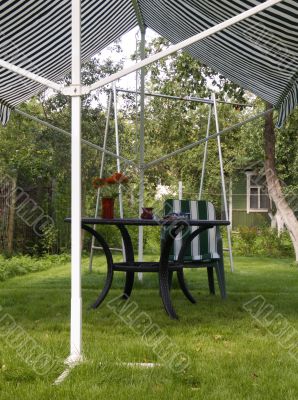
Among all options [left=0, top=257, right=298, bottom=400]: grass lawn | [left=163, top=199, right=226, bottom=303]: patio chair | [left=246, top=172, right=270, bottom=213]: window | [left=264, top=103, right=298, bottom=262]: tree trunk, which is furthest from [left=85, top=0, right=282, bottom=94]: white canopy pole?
[left=246, top=172, right=270, bottom=213]: window

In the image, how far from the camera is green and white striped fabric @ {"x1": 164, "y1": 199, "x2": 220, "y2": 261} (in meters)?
6.07

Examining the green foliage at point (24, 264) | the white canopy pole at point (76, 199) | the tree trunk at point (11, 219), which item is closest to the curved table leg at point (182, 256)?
the white canopy pole at point (76, 199)

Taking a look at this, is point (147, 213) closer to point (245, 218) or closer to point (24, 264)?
point (24, 264)

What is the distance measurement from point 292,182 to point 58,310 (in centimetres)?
1447

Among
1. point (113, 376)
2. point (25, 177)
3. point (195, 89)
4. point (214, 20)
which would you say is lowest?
point (113, 376)

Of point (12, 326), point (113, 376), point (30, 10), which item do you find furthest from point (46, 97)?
point (113, 376)

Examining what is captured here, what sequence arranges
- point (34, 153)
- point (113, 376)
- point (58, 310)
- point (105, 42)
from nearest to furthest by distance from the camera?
1. point (113, 376)
2. point (58, 310)
3. point (105, 42)
4. point (34, 153)

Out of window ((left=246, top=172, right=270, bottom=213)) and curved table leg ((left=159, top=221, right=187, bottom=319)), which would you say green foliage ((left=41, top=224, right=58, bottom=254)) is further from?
window ((left=246, top=172, right=270, bottom=213))

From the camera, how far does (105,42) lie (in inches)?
262

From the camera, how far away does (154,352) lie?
3443 millimetres

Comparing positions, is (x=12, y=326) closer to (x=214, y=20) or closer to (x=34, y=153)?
(x=214, y=20)

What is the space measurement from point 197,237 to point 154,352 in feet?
9.62

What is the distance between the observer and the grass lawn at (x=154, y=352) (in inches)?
107

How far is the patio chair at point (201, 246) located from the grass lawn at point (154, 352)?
0.32 metres
